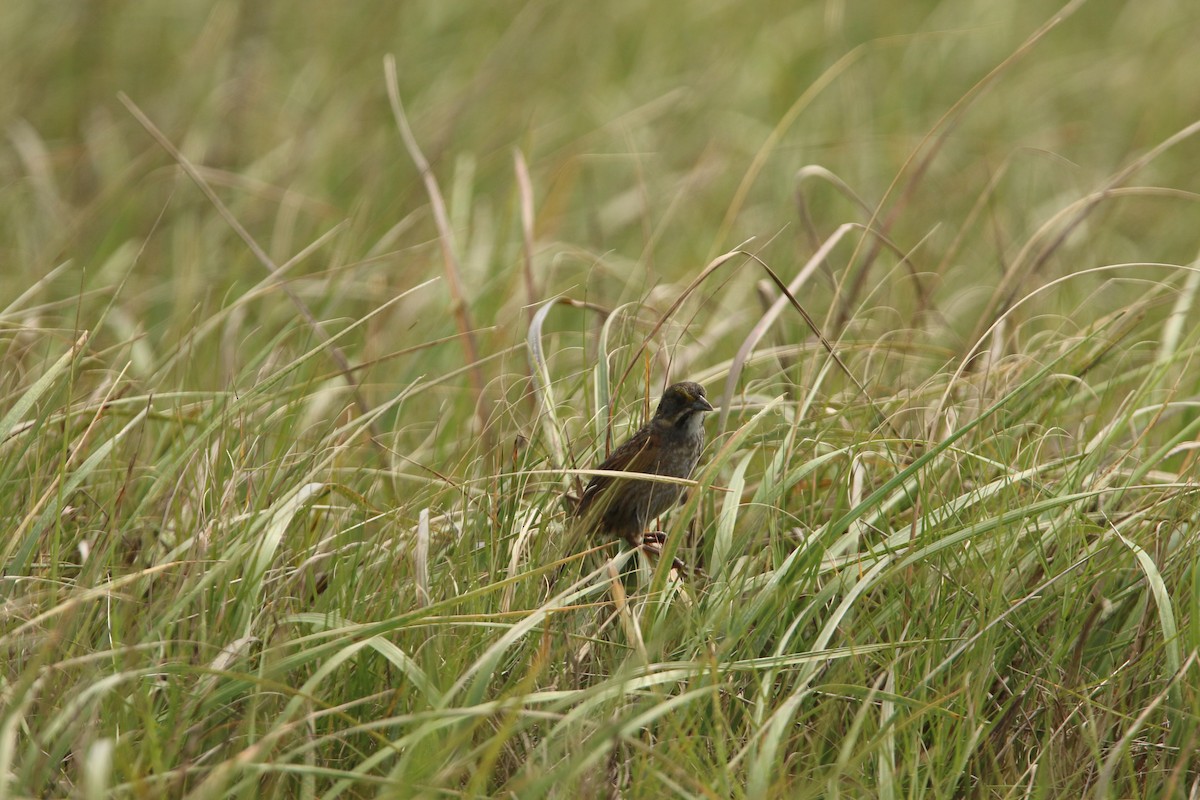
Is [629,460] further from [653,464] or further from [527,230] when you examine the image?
[527,230]

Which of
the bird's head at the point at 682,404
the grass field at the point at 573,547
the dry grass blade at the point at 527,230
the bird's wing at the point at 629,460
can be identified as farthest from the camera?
the dry grass blade at the point at 527,230

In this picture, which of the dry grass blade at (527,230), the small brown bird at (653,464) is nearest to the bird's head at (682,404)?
the small brown bird at (653,464)

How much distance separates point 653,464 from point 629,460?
79mm

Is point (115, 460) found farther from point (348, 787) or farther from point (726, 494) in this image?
point (726, 494)

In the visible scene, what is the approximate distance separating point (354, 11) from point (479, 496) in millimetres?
6214

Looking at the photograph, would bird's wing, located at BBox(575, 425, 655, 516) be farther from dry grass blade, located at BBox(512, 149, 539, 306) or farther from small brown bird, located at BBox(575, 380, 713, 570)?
dry grass blade, located at BBox(512, 149, 539, 306)

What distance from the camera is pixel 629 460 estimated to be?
11.7ft

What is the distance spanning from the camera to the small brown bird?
3.52 m

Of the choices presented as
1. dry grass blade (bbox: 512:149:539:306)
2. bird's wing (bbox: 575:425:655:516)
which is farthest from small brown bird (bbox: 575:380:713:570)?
dry grass blade (bbox: 512:149:539:306)

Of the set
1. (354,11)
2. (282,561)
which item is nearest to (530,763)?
(282,561)

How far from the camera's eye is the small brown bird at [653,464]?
3516mm

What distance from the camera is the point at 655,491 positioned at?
3633 millimetres

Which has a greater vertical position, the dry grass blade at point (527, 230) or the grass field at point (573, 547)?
the dry grass blade at point (527, 230)

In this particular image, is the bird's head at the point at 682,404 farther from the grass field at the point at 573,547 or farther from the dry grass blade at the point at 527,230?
the dry grass blade at the point at 527,230
